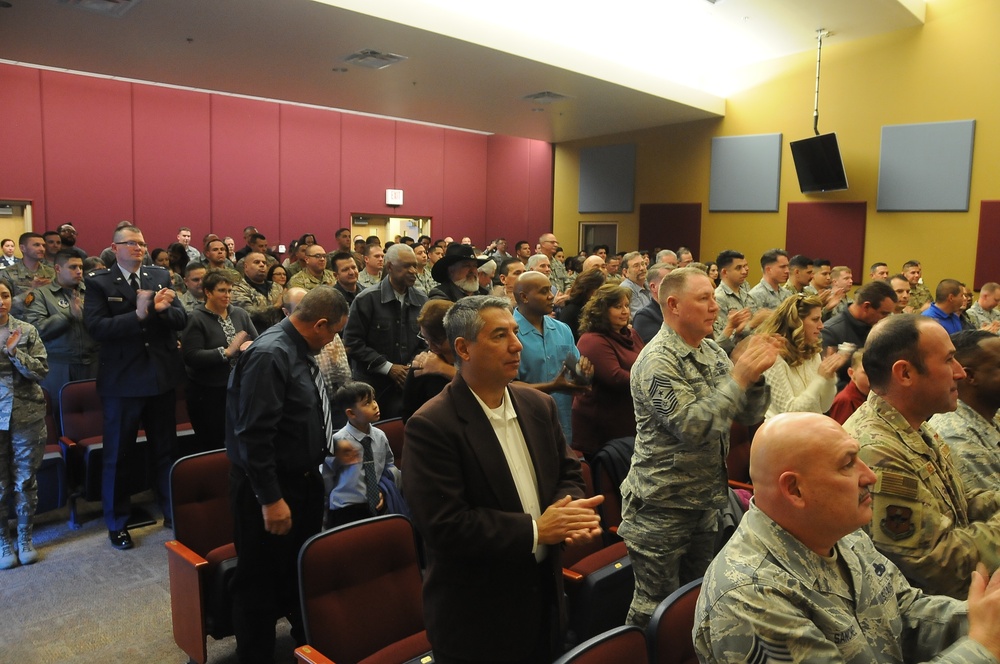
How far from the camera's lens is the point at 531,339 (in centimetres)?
362

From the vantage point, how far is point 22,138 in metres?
9.46

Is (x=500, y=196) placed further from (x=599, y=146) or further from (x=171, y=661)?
(x=171, y=661)

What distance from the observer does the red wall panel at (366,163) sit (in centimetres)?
1293

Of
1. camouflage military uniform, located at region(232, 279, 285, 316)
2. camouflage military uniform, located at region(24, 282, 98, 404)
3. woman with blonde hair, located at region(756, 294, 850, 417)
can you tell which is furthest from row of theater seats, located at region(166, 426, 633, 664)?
camouflage military uniform, located at region(24, 282, 98, 404)

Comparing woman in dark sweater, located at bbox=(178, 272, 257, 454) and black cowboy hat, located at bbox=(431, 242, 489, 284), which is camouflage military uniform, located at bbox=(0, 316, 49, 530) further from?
black cowboy hat, located at bbox=(431, 242, 489, 284)

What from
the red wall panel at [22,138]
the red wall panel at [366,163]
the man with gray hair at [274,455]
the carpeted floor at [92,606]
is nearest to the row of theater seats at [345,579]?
the man with gray hair at [274,455]

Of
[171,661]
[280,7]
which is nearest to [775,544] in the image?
[171,661]

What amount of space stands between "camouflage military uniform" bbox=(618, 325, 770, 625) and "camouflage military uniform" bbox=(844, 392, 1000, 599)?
511 millimetres

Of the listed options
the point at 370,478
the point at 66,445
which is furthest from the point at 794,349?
the point at 66,445

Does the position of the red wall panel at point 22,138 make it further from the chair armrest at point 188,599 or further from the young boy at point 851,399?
the young boy at point 851,399

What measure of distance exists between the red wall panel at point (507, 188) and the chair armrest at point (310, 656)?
12412 millimetres

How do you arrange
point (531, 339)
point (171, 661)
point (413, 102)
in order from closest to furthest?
point (171, 661), point (531, 339), point (413, 102)

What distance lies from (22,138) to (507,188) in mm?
8530

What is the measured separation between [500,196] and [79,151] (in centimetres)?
784
